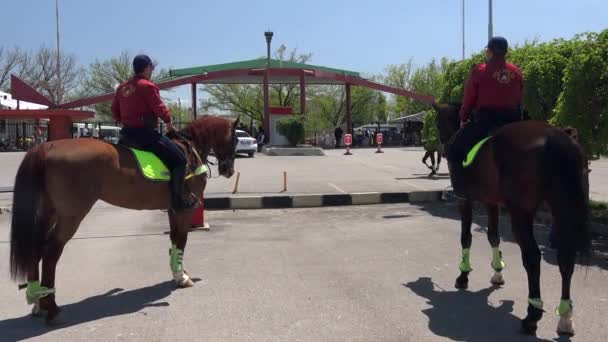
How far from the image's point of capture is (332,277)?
21.2 feet

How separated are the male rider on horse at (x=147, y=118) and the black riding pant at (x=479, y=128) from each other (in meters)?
2.73

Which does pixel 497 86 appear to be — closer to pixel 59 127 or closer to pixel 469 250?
pixel 469 250

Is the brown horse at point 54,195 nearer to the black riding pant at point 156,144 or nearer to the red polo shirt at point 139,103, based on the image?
the black riding pant at point 156,144

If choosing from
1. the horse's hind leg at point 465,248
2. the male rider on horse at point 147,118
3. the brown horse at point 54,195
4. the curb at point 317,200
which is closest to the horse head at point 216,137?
the male rider on horse at point 147,118

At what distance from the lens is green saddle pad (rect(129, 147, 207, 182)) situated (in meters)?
5.71

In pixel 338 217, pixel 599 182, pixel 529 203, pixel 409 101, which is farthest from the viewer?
pixel 409 101

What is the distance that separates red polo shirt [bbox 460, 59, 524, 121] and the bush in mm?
27434

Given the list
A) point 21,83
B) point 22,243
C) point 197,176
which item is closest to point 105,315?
point 22,243

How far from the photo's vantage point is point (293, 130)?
33.1 meters

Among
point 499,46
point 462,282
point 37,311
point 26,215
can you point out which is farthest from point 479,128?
point 37,311

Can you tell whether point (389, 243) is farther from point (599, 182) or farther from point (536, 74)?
point (599, 182)

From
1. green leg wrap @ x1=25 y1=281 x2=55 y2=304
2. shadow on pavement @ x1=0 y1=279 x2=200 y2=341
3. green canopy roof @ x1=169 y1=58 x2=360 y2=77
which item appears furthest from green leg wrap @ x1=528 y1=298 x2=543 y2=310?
green canopy roof @ x1=169 y1=58 x2=360 y2=77

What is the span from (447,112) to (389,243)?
2.47 meters

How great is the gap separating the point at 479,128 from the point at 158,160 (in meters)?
3.13
